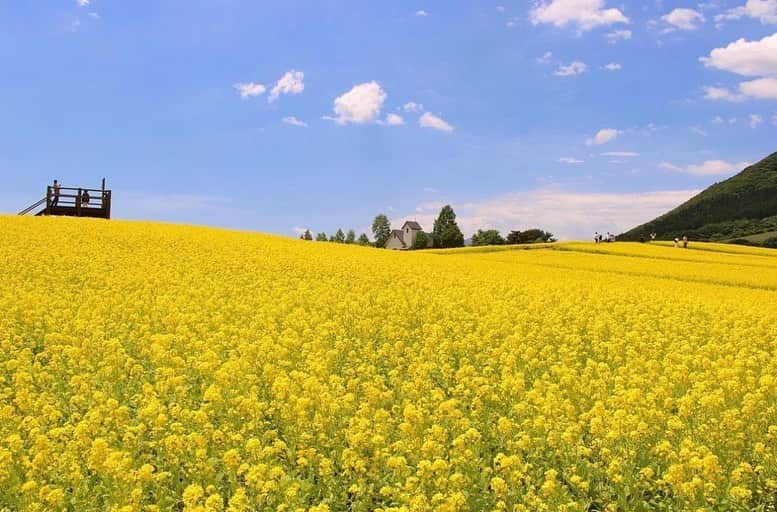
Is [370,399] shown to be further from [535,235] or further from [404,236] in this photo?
[404,236]

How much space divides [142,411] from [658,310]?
13871mm

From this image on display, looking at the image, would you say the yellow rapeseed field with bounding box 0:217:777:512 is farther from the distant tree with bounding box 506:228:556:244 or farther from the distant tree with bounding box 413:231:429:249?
the distant tree with bounding box 413:231:429:249

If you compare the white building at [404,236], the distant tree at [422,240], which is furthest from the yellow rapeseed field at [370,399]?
the white building at [404,236]

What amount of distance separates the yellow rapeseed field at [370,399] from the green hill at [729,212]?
12864 cm

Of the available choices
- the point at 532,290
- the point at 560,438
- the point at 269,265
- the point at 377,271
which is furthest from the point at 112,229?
the point at 560,438

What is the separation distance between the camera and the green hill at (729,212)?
14038cm

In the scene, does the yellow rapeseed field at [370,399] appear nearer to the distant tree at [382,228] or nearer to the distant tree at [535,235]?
the distant tree at [535,235]

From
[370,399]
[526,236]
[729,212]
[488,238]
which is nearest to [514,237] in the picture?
[526,236]

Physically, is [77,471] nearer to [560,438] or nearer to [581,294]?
[560,438]

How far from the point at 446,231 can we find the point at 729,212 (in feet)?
328

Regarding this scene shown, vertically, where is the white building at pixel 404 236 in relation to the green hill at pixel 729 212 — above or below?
below

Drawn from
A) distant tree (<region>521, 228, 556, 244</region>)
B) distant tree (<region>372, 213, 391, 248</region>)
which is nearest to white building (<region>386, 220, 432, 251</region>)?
distant tree (<region>372, 213, 391, 248</region>)

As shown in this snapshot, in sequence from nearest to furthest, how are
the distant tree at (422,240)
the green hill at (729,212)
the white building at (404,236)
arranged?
the distant tree at (422,240), the white building at (404,236), the green hill at (729,212)

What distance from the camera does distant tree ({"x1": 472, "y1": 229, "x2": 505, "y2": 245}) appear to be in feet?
330
